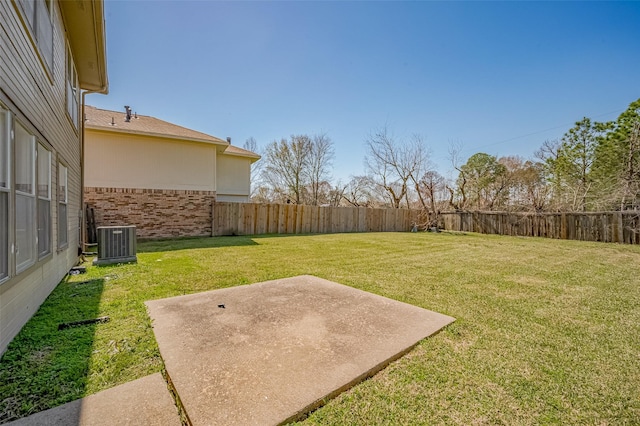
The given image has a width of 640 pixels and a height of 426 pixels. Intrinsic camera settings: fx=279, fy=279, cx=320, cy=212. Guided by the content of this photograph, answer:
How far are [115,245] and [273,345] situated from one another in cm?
520

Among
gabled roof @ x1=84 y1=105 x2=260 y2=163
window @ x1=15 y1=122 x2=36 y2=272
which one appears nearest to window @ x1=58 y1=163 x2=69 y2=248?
window @ x1=15 y1=122 x2=36 y2=272

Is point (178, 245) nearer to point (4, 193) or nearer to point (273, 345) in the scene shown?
point (4, 193)

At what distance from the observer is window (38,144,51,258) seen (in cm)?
335

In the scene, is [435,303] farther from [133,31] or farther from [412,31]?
[133,31]

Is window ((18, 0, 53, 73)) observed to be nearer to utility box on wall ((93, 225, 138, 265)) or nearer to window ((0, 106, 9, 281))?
window ((0, 106, 9, 281))

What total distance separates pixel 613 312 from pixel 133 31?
39.2 feet

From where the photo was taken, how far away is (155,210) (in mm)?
10656

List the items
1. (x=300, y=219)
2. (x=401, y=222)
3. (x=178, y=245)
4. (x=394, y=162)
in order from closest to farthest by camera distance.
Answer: (x=178, y=245) → (x=300, y=219) → (x=401, y=222) → (x=394, y=162)

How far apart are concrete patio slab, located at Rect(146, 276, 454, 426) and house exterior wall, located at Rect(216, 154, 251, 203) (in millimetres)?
11416

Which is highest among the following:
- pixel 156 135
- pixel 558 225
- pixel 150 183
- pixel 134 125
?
pixel 134 125

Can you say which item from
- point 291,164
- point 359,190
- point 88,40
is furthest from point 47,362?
point 359,190

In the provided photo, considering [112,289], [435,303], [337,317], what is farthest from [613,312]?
[112,289]

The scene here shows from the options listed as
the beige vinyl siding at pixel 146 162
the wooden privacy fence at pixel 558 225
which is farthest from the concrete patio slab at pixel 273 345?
the wooden privacy fence at pixel 558 225

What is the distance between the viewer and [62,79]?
498 cm
